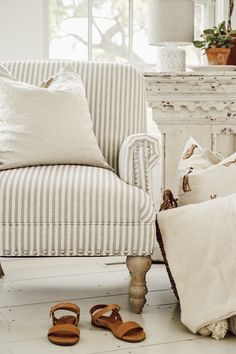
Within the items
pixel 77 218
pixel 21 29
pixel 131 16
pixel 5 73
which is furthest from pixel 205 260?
pixel 131 16

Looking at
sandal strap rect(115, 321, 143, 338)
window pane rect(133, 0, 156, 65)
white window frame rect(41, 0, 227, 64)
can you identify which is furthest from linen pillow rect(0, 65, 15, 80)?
window pane rect(133, 0, 156, 65)

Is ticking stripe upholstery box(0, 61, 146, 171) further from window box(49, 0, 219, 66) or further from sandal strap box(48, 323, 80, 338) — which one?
window box(49, 0, 219, 66)

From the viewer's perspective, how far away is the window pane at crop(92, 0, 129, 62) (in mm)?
4242

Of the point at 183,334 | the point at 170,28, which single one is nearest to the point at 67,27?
the point at 170,28

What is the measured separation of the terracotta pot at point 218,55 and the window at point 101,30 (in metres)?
1.17

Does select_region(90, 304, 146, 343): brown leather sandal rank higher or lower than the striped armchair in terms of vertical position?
lower

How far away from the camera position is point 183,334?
2.06 metres

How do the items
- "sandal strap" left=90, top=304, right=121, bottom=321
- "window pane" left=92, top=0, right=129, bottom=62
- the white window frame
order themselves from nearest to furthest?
1. "sandal strap" left=90, top=304, right=121, bottom=321
2. the white window frame
3. "window pane" left=92, top=0, right=129, bottom=62

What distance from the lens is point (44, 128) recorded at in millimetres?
2426

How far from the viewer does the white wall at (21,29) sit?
383 cm

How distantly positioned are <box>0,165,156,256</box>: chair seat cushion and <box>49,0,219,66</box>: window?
2.14m

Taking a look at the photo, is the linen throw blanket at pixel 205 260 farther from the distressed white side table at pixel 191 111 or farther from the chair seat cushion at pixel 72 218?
the distressed white side table at pixel 191 111

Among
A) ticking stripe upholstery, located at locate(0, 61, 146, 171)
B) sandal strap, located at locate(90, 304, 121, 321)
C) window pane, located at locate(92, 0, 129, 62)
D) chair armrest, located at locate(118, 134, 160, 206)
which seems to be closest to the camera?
sandal strap, located at locate(90, 304, 121, 321)

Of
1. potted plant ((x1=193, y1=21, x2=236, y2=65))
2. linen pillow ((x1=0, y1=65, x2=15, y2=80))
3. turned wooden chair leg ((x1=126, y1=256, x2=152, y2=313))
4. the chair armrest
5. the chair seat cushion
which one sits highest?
potted plant ((x1=193, y1=21, x2=236, y2=65))
